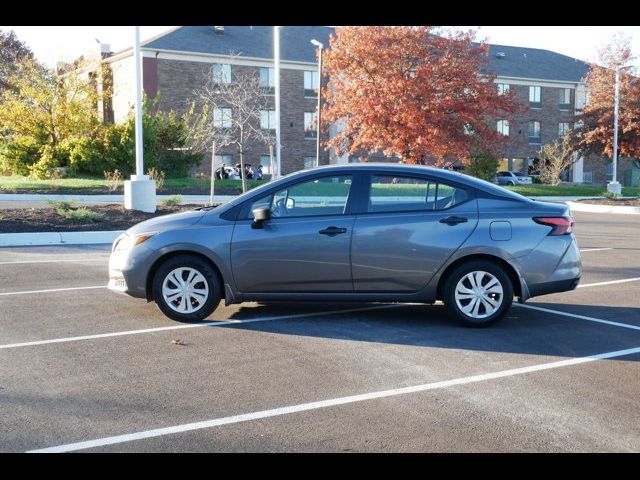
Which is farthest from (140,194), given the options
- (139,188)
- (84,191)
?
(84,191)

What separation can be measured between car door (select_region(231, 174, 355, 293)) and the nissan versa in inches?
0.4

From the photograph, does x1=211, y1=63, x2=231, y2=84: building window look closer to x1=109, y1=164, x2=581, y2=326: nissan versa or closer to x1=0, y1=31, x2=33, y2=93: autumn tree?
x1=0, y1=31, x2=33, y2=93: autumn tree

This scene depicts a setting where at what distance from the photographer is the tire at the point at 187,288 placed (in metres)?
7.36

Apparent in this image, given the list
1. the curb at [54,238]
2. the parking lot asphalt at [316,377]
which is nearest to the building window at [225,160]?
the curb at [54,238]

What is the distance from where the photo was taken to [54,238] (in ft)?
46.2

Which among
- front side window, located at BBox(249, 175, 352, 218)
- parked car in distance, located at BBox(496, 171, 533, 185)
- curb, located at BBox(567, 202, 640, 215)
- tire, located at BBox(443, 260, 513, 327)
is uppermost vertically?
parked car in distance, located at BBox(496, 171, 533, 185)

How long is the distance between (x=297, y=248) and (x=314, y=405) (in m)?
2.58

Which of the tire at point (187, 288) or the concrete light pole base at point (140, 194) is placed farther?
the concrete light pole base at point (140, 194)

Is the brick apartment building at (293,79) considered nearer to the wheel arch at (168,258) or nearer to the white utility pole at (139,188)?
the white utility pole at (139,188)

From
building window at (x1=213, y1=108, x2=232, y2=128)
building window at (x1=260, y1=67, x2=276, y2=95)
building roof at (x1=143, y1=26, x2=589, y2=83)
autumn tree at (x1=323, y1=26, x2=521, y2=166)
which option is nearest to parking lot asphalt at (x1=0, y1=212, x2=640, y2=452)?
autumn tree at (x1=323, y1=26, x2=521, y2=166)

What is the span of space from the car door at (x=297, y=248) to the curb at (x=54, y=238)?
7.97 meters

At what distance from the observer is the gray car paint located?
7238 mm

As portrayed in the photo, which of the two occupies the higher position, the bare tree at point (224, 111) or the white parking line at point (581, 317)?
the bare tree at point (224, 111)

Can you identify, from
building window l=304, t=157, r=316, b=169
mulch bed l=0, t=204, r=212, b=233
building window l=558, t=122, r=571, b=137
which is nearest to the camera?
mulch bed l=0, t=204, r=212, b=233
